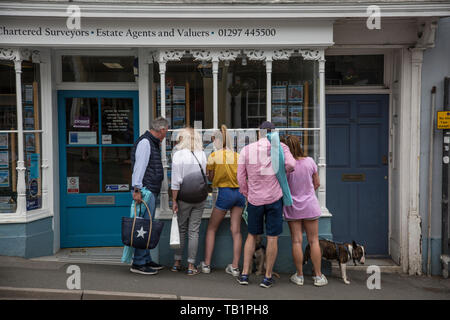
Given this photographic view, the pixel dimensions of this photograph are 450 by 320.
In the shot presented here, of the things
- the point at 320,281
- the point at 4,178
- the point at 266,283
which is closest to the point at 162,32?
the point at 4,178

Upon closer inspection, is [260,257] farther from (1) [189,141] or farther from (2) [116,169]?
(2) [116,169]

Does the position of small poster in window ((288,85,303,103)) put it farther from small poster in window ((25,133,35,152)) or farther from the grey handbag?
small poster in window ((25,133,35,152))

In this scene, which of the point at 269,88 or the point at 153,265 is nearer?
the point at 153,265

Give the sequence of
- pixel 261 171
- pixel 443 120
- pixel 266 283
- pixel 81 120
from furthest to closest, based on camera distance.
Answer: pixel 81 120, pixel 443 120, pixel 266 283, pixel 261 171

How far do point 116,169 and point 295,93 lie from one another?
2699 millimetres

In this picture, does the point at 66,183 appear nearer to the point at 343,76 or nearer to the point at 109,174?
the point at 109,174

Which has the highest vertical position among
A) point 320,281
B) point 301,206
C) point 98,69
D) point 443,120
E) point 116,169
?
point 98,69

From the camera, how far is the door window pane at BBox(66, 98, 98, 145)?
7230 mm

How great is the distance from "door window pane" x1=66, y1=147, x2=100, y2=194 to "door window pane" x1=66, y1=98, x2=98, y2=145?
14cm

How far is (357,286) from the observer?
6.41 meters

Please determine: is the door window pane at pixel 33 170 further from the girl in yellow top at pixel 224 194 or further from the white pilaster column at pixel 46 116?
the girl in yellow top at pixel 224 194

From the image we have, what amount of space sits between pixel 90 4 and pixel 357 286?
4716 millimetres

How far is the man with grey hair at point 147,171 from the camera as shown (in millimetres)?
6098

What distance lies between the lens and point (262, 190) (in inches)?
230
